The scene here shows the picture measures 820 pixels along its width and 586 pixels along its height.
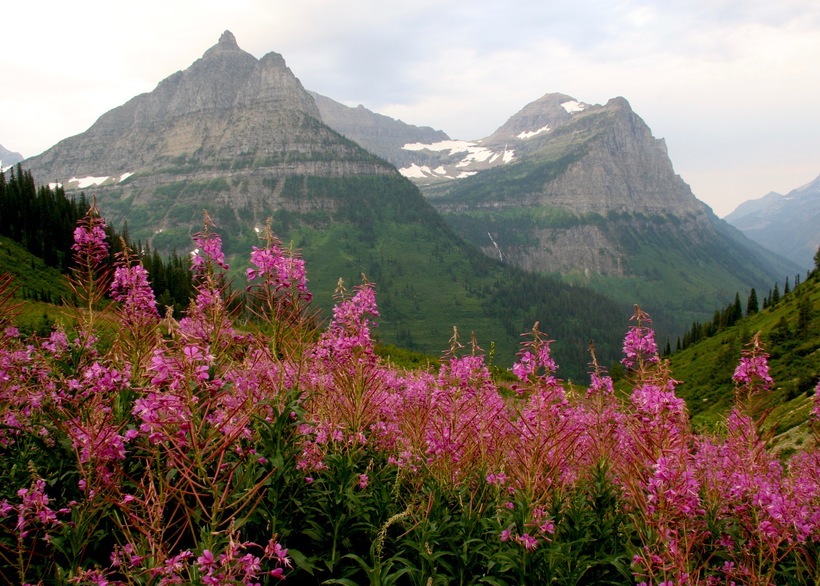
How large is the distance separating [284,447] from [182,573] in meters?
1.96

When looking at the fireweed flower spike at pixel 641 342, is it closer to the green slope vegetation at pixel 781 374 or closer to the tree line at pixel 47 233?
the green slope vegetation at pixel 781 374

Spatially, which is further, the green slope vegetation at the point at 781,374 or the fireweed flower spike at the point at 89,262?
the green slope vegetation at the point at 781,374

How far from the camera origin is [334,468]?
6.87 m

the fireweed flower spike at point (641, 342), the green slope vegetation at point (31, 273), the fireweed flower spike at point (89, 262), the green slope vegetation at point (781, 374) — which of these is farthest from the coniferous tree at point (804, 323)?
the green slope vegetation at point (31, 273)

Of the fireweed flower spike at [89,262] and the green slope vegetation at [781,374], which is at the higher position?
the fireweed flower spike at [89,262]

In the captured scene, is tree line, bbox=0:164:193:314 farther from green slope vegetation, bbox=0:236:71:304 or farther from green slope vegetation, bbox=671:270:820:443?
green slope vegetation, bbox=671:270:820:443

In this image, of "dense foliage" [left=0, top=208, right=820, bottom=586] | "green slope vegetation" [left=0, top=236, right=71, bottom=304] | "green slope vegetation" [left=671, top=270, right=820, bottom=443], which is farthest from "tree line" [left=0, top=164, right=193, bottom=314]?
"dense foliage" [left=0, top=208, right=820, bottom=586]

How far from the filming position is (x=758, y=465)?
276 inches

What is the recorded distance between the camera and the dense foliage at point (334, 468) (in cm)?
487

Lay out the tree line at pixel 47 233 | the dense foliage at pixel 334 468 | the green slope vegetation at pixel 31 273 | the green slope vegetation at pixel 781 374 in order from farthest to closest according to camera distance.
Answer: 1. the tree line at pixel 47 233
2. the green slope vegetation at pixel 31 273
3. the green slope vegetation at pixel 781 374
4. the dense foliage at pixel 334 468

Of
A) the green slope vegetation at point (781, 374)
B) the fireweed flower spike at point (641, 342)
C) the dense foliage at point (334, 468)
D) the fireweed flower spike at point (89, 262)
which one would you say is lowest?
the green slope vegetation at point (781, 374)

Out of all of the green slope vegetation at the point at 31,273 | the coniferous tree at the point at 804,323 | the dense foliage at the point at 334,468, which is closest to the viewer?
the dense foliage at the point at 334,468

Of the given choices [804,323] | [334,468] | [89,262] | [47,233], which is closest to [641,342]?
[334,468]

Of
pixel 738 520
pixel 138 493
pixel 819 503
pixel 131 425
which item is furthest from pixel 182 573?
pixel 819 503
